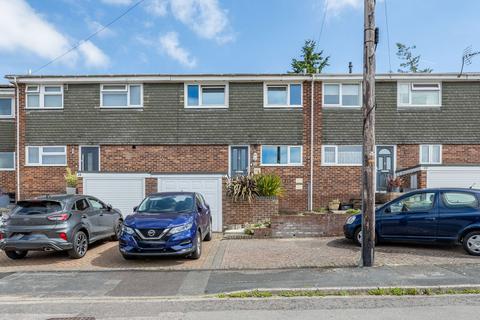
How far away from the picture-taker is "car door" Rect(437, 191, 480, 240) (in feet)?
32.8

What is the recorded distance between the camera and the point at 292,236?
42.9 feet

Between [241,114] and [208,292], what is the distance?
1179 cm

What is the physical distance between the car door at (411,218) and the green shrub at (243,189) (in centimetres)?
479

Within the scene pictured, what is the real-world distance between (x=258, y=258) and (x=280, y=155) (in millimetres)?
8659

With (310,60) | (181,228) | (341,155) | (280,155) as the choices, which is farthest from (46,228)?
(310,60)

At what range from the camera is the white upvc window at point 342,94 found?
18281mm

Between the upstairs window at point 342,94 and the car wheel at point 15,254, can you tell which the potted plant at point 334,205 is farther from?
the car wheel at point 15,254

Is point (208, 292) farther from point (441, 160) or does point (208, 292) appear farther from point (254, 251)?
point (441, 160)

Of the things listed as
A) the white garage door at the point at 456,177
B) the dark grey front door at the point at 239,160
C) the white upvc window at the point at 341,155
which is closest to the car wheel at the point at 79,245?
the dark grey front door at the point at 239,160

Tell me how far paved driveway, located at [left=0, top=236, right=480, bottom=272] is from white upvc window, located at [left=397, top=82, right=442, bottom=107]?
8.92 m

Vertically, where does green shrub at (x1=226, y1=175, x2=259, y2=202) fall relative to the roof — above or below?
below

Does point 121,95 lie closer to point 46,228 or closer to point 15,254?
point 15,254

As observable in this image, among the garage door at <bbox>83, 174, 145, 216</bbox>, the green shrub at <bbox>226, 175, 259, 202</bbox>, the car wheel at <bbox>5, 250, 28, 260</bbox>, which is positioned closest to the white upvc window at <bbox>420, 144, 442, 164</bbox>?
the green shrub at <bbox>226, 175, 259, 202</bbox>

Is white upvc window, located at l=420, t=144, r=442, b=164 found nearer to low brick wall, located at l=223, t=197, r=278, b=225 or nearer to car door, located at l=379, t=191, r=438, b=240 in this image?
low brick wall, located at l=223, t=197, r=278, b=225
